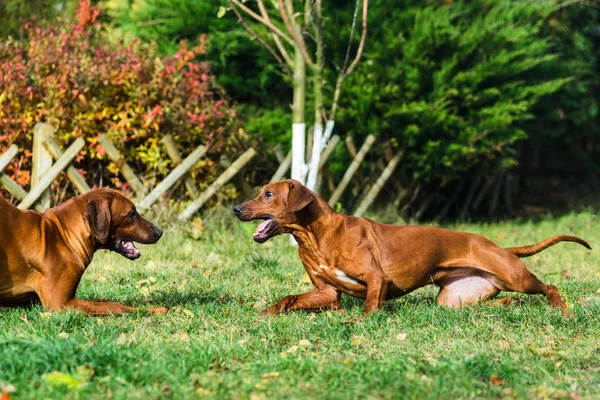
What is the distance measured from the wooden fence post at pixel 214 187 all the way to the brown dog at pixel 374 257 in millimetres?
4365

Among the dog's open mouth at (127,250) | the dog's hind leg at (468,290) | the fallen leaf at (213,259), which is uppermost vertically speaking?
the dog's open mouth at (127,250)

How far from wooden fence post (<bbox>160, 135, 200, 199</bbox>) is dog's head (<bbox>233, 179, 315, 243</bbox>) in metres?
4.57

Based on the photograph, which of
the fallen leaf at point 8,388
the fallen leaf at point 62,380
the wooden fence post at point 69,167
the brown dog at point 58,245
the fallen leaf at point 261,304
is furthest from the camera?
the wooden fence post at point 69,167

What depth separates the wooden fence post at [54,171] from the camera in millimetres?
9570

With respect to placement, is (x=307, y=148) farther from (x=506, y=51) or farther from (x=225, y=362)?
(x=225, y=362)

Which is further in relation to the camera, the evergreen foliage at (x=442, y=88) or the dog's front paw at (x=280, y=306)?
the evergreen foliage at (x=442, y=88)

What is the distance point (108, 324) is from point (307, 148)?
21.9 ft

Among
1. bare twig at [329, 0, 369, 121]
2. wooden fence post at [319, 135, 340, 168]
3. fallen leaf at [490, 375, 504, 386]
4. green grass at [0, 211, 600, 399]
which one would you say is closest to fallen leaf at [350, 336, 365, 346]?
green grass at [0, 211, 600, 399]

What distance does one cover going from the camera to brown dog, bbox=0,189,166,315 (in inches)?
216

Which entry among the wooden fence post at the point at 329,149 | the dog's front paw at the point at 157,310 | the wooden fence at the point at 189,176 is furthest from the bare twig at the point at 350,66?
the dog's front paw at the point at 157,310

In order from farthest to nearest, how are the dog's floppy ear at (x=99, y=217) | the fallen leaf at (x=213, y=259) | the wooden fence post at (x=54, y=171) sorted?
the wooden fence post at (x=54, y=171) < the fallen leaf at (x=213, y=259) < the dog's floppy ear at (x=99, y=217)

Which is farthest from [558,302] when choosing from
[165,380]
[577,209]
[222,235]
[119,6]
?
[577,209]

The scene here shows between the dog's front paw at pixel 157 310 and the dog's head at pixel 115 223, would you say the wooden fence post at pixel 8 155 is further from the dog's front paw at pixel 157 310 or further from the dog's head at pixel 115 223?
the dog's front paw at pixel 157 310

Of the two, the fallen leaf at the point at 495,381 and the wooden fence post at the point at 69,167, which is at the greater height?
the wooden fence post at the point at 69,167
